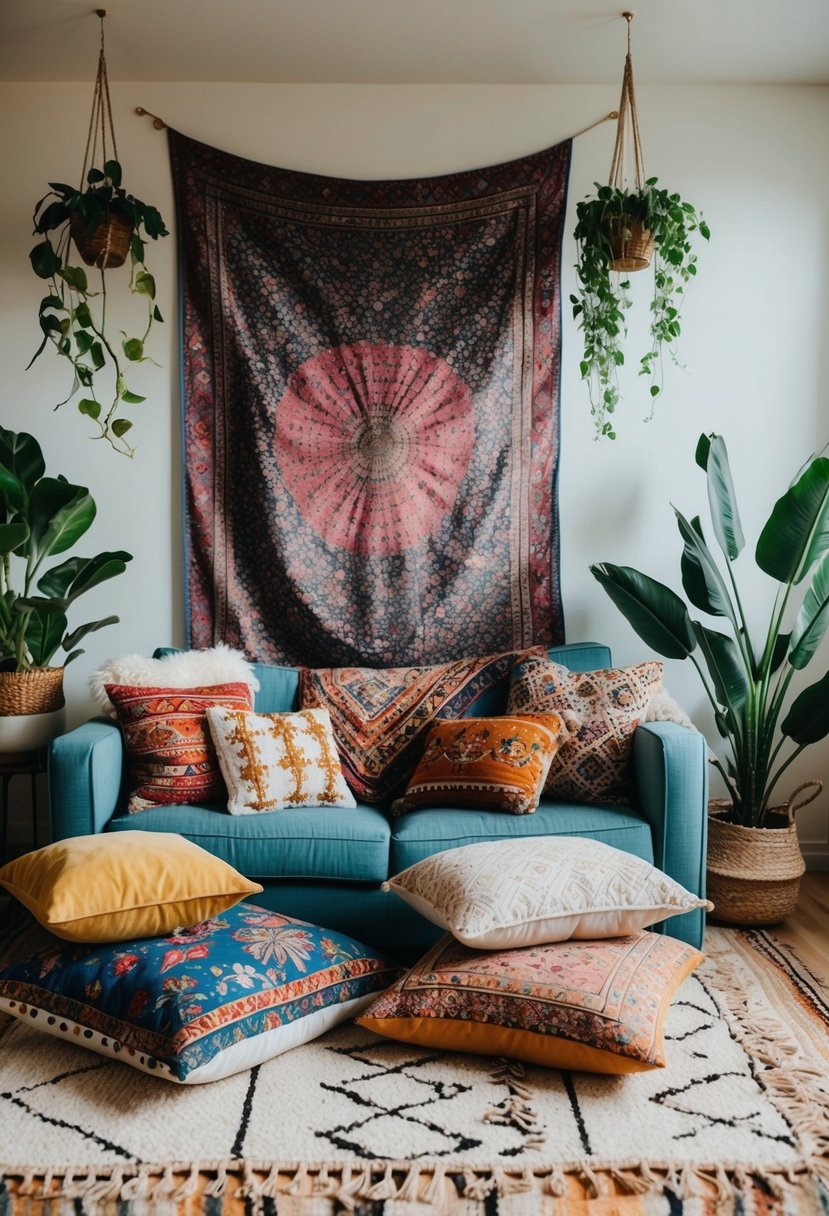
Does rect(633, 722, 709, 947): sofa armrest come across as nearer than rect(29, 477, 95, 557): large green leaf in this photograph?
Yes

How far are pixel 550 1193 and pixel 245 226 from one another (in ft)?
9.62

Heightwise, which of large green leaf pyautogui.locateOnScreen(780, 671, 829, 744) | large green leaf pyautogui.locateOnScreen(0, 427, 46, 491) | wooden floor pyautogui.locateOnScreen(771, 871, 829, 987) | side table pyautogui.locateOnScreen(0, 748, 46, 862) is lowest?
wooden floor pyautogui.locateOnScreen(771, 871, 829, 987)

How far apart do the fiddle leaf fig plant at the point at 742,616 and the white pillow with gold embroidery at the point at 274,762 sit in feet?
3.32

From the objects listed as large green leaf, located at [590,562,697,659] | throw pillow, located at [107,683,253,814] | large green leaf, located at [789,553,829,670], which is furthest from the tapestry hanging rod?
throw pillow, located at [107,683,253,814]

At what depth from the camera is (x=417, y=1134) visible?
5.75 feet

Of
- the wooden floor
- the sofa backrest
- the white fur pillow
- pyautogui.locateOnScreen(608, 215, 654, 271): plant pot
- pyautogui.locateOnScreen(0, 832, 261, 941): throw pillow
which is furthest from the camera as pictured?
the sofa backrest

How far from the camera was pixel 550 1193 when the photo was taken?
161cm

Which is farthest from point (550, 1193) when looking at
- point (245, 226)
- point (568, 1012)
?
point (245, 226)

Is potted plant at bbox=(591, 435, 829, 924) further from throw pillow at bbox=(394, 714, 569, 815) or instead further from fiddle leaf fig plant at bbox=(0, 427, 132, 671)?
fiddle leaf fig plant at bbox=(0, 427, 132, 671)

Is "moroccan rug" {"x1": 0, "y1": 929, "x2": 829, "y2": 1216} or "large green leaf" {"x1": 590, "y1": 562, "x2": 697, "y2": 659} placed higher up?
"large green leaf" {"x1": 590, "y1": 562, "x2": 697, "y2": 659}

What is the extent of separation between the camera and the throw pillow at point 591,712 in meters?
2.80

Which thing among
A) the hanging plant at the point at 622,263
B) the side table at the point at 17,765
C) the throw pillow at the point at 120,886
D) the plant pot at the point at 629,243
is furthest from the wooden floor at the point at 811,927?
the side table at the point at 17,765

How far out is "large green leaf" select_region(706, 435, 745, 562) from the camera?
3068 mm

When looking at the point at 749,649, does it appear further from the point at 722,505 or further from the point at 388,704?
the point at 388,704
